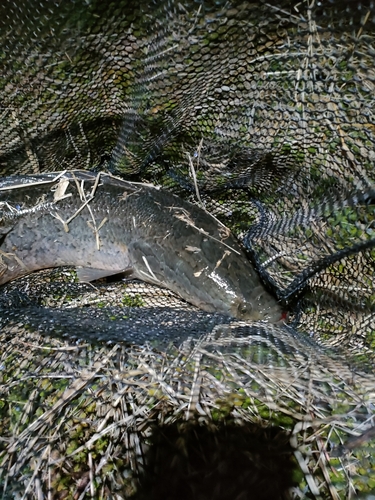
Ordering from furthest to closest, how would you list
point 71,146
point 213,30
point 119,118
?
point 71,146, point 119,118, point 213,30

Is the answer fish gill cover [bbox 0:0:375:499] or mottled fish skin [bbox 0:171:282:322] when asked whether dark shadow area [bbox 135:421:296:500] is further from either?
mottled fish skin [bbox 0:171:282:322]

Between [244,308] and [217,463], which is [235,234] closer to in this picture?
[244,308]

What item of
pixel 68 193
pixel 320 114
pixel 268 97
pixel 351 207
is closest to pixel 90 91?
pixel 68 193

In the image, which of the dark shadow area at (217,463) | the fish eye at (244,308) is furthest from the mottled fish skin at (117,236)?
the dark shadow area at (217,463)

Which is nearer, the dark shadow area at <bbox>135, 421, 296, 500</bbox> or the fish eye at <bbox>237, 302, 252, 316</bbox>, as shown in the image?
the dark shadow area at <bbox>135, 421, 296, 500</bbox>

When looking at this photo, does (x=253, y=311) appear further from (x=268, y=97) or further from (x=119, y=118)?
(x=119, y=118)

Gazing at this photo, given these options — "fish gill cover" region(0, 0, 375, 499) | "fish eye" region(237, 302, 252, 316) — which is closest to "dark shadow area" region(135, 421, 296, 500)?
"fish gill cover" region(0, 0, 375, 499)
